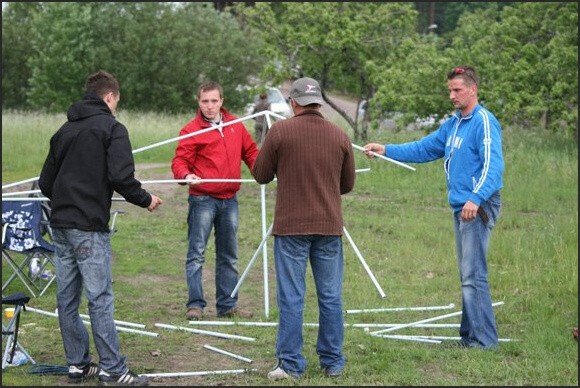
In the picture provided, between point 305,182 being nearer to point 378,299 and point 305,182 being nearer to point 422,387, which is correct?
point 422,387

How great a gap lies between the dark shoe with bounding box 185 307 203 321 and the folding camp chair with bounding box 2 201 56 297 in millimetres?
1703

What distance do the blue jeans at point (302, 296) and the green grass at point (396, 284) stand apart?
6.3 inches

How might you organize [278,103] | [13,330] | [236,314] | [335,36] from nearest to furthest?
[13,330] < [236,314] < [335,36] < [278,103]

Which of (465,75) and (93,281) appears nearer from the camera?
(93,281)

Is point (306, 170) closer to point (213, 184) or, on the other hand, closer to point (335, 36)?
point (213, 184)

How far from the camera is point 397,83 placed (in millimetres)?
20062

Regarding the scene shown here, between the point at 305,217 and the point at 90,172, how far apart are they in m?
1.32

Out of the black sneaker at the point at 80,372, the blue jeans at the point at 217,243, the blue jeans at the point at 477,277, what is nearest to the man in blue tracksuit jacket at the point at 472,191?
the blue jeans at the point at 477,277

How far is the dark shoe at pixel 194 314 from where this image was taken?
879 centimetres

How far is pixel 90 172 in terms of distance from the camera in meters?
6.53

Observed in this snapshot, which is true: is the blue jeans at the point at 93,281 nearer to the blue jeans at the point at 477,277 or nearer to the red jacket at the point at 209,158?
the red jacket at the point at 209,158

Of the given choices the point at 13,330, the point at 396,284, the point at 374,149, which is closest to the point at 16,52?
the point at 396,284

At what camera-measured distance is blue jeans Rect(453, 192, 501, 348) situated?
7508 millimetres

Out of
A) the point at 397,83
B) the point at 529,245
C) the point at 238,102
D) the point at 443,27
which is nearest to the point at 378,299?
the point at 529,245
